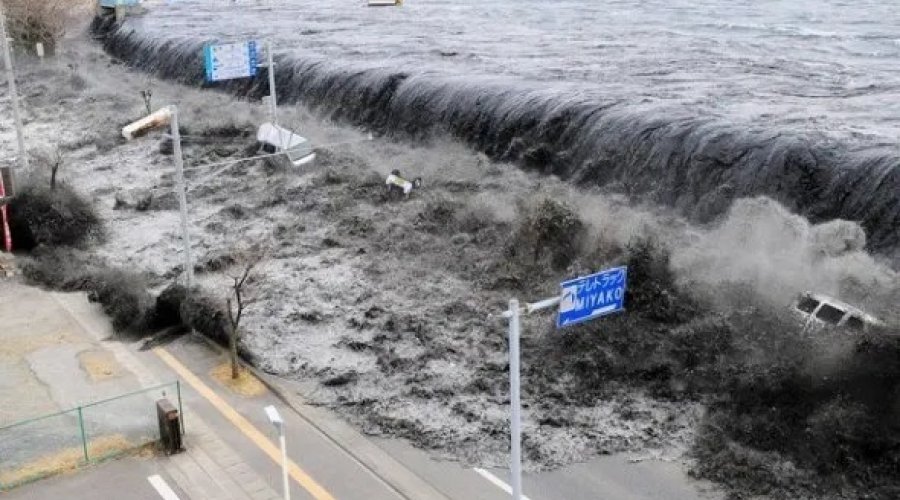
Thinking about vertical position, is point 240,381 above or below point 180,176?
below

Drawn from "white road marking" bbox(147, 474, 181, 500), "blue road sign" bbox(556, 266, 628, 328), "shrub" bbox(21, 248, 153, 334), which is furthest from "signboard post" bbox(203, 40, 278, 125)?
"blue road sign" bbox(556, 266, 628, 328)

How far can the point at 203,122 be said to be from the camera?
1827 inches

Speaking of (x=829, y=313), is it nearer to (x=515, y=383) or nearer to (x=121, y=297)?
(x=515, y=383)

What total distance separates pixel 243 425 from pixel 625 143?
1838cm

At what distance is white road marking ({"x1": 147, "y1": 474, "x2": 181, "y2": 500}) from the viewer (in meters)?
15.2

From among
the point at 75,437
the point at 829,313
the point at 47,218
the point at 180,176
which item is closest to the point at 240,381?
the point at 75,437

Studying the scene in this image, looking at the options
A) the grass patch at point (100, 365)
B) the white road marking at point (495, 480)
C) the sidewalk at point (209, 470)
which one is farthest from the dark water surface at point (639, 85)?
the grass patch at point (100, 365)

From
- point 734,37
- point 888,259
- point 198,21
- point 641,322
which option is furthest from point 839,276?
point 198,21

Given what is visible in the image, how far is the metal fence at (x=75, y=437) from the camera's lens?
15633 millimetres

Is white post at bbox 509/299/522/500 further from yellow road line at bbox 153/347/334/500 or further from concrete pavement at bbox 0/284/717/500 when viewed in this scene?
yellow road line at bbox 153/347/334/500

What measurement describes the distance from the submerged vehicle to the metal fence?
1271cm

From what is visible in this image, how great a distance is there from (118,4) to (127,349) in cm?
6084

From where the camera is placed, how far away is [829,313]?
1958 cm

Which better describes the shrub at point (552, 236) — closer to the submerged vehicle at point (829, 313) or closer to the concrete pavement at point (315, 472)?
the submerged vehicle at point (829, 313)
